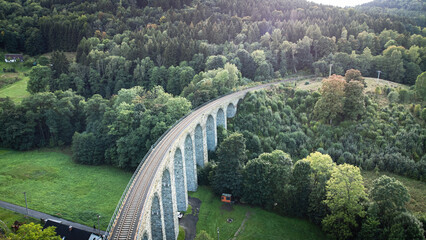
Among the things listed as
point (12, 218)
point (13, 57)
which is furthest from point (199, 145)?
point (13, 57)

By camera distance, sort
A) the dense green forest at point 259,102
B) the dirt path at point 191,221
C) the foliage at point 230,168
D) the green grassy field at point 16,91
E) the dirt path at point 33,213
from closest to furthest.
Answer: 1. the dirt path at point 191,221
2. the dirt path at point 33,213
3. the dense green forest at point 259,102
4. the foliage at point 230,168
5. the green grassy field at point 16,91

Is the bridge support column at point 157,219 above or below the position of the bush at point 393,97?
below

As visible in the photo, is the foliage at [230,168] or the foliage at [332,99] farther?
the foliage at [332,99]

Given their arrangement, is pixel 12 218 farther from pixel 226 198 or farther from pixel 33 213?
pixel 226 198

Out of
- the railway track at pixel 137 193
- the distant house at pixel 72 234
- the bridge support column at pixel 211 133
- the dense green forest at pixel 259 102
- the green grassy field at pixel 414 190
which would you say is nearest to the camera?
the railway track at pixel 137 193

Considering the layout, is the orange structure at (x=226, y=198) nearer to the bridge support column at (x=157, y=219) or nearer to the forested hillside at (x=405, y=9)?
the bridge support column at (x=157, y=219)

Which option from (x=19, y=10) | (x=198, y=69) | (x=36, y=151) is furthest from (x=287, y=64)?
(x=19, y=10)

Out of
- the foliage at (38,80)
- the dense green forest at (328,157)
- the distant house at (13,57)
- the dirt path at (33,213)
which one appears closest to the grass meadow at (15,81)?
the distant house at (13,57)
